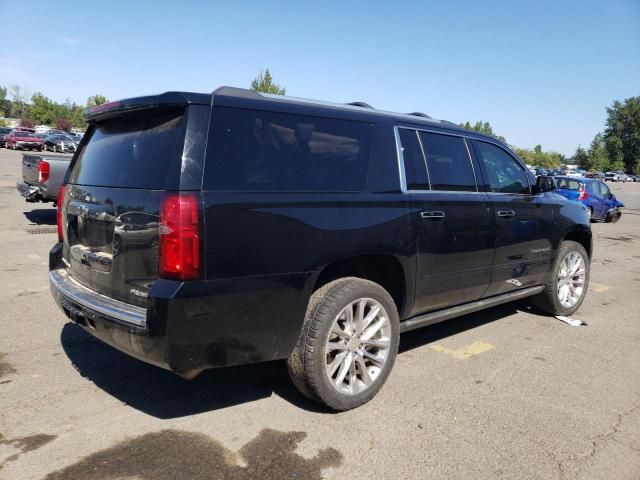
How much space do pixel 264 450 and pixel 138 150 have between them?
187 cm

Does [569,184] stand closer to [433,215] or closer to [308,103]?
[433,215]

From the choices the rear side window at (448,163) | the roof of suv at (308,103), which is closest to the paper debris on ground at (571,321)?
the rear side window at (448,163)

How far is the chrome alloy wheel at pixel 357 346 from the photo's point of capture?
3.23 metres

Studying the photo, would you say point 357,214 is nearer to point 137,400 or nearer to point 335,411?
point 335,411

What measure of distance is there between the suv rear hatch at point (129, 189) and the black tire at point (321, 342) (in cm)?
96

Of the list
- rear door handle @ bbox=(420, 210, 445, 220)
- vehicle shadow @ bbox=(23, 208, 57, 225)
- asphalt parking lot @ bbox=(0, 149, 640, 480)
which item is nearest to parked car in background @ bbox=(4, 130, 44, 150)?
vehicle shadow @ bbox=(23, 208, 57, 225)

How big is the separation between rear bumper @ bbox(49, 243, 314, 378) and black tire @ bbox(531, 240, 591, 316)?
11.6 feet

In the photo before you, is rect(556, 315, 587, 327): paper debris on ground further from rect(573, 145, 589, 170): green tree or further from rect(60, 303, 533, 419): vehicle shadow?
rect(573, 145, 589, 170): green tree

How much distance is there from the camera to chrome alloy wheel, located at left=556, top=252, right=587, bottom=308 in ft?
18.4

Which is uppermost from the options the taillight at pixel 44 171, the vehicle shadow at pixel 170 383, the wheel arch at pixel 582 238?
the taillight at pixel 44 171

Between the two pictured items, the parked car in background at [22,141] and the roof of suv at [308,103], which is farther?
the parked car in background at [22,141]

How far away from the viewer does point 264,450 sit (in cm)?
281

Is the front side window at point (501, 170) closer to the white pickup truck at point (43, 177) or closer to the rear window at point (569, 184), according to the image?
the white pickup truck at point (43, 177)

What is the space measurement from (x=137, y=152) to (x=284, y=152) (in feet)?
2.82
